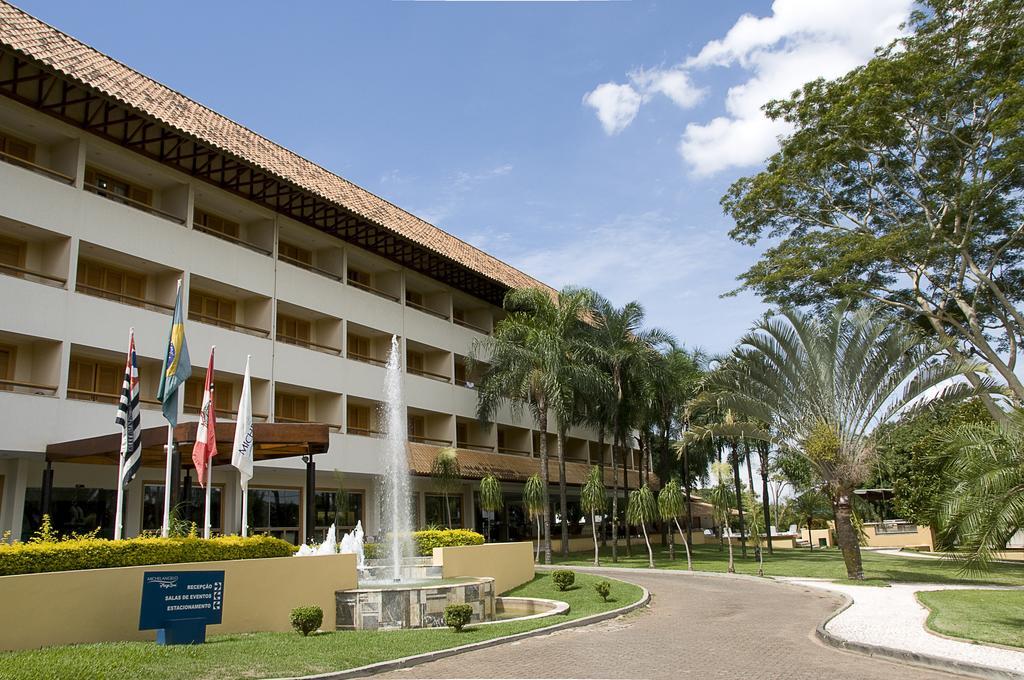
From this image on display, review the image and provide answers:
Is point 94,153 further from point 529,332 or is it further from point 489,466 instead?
point 489,466

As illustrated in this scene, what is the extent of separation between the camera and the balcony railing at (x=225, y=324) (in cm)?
2708

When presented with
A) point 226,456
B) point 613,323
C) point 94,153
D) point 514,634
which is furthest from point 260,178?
point 514,634

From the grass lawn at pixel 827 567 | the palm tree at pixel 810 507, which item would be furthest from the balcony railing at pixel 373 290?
the palm tree at pixel 810 507

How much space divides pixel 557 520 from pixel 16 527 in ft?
100

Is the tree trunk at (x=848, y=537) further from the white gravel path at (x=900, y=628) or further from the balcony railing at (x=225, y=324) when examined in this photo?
the balcony railing at (x=225, y=324)

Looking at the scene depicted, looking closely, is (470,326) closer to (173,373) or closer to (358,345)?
(358,345)

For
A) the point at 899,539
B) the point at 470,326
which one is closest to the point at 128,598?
the point at 470,326

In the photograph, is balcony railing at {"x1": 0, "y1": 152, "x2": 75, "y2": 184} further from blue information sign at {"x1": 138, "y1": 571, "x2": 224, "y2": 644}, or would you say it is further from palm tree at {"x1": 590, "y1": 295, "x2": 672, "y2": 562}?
palm tree at {"x1": 590, "y1": 295, "x2": 672, "y2": 562}

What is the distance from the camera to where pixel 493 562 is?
23.5 metres

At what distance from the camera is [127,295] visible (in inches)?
1017

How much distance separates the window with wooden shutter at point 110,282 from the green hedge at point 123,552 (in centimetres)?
1212

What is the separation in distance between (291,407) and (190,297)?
19.1 feet

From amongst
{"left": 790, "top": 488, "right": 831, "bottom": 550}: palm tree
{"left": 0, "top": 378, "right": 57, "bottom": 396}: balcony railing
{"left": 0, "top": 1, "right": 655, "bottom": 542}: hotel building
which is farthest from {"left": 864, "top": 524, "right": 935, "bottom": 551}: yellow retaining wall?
{"left": 0, "top": 378, "right": 57, "bottom": 396}: balcony railing

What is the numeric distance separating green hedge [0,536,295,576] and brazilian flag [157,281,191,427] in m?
3.14
